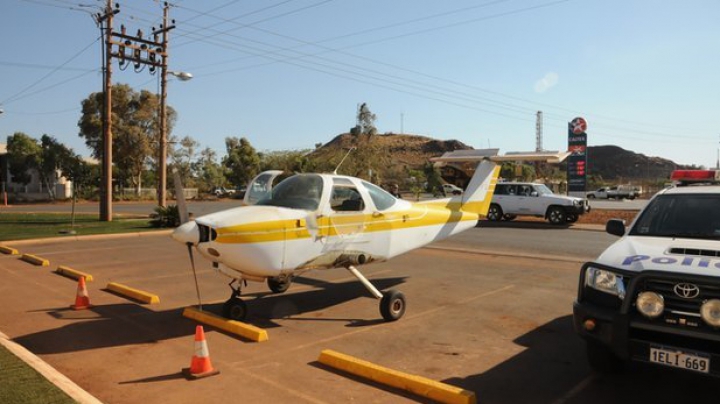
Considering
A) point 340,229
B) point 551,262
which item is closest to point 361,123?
point 551,262

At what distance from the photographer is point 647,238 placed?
518 centimetres

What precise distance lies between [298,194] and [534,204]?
19.6 meters

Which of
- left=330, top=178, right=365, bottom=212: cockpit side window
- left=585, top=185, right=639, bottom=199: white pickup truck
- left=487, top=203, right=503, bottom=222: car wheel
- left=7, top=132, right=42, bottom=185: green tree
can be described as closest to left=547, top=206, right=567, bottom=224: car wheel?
left=487, top=203, right=503, bottom=222: car wheel

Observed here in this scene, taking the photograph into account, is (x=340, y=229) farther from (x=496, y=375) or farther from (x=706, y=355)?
(x=706, y=355)

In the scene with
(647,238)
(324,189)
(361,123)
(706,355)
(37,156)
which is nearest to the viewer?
(706,355)

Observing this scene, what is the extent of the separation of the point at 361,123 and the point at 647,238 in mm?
70817

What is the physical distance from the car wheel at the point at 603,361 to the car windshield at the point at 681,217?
137 centimetres

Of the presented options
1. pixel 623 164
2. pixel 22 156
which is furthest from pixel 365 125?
pixel 623 164

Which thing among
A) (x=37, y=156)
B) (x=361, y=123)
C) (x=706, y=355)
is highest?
(x=361, y=123)

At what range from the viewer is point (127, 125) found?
58.2m

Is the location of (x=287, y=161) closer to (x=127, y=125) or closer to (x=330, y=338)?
(x=127, y=125)

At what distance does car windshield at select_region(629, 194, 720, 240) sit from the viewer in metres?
5.21

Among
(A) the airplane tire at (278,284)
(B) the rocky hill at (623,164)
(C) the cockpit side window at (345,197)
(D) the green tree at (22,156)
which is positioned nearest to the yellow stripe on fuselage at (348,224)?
(C) the cockpit side window at (345,197)

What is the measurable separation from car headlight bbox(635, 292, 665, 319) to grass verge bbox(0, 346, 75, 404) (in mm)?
4905
